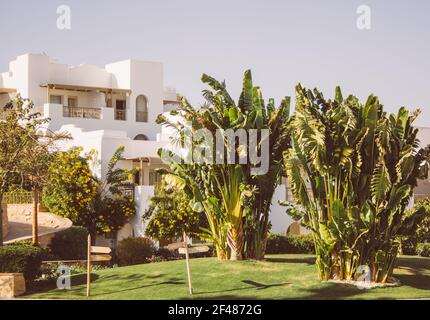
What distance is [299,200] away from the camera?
22.4m

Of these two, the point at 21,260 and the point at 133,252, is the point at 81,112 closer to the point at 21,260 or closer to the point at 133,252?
→ the point at 133,252

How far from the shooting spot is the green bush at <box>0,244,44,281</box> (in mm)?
21953

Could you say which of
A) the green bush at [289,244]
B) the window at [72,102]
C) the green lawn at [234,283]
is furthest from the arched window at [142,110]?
the green lawn at [234,283]

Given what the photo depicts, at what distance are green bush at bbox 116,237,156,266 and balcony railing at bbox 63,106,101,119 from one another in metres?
19.0

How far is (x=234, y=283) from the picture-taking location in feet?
72.3

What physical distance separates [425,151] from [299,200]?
3767mm

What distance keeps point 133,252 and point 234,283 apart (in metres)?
9.68

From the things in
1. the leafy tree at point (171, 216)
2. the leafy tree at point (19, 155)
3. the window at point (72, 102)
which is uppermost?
the window at point (72, 102)

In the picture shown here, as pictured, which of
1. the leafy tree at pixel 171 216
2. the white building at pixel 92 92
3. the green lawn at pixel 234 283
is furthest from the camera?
the white building at pixel 92 92

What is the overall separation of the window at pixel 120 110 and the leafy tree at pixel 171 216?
17.9 metres

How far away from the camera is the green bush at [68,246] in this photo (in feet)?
101

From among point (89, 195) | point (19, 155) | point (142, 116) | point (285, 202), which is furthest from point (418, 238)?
point (142, 116)

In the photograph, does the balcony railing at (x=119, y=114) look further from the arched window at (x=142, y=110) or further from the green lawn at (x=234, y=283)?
the green lawn at (x=234, y=283)

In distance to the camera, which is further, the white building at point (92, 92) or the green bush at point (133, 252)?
the white building at point (92, 92)
